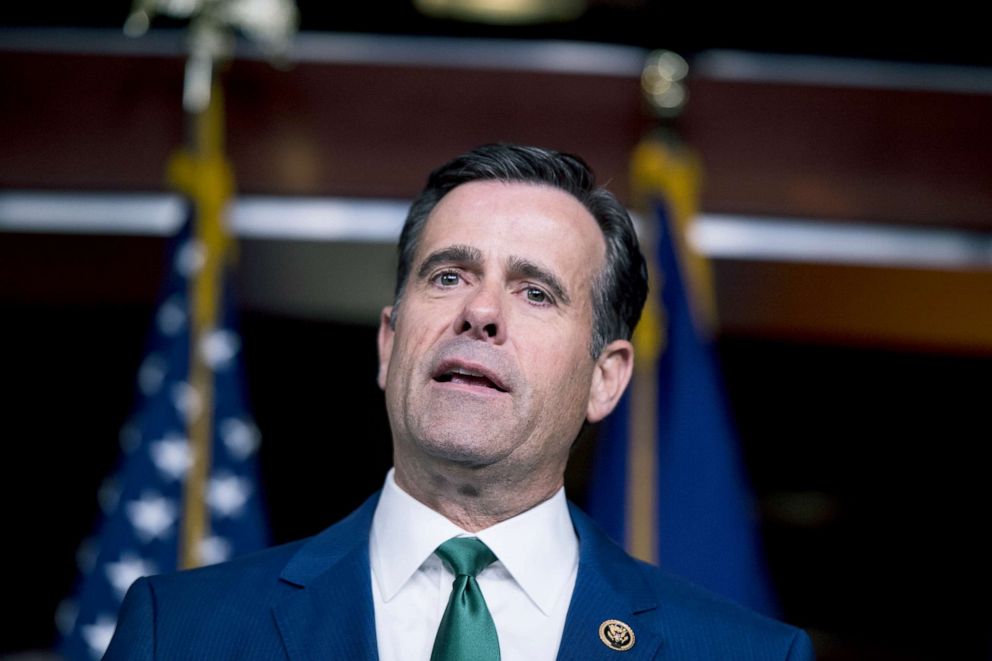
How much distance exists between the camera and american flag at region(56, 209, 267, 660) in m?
2.62

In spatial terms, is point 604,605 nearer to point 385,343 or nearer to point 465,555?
point 465,555

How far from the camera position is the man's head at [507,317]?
1.45 metres

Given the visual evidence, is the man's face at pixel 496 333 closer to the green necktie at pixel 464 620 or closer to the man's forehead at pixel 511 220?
the man's forehead at pixel 511 220

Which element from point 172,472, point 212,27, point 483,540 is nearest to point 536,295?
point 483,540

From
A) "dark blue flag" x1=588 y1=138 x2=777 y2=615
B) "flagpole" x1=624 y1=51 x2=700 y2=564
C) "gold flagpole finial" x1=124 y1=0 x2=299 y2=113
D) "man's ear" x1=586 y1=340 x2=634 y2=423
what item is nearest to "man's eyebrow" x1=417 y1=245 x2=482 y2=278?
"man's ear" x1=586 y1=340 x2=634 y2=423

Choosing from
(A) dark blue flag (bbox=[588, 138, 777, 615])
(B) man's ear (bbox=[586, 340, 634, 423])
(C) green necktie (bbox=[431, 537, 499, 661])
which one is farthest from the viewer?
(A) dark blue flag (bbox=[588, 138, 777, 615])

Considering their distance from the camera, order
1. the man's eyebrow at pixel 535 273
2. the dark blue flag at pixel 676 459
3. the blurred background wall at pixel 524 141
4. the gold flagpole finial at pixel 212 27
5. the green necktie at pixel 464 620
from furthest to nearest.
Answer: the blurred background wall at pixel 524 141 → the gold flagpole finial at pixel 212 27 → the dark blue flag at pixel 676 459 → the man's eyebrow at pixel 535 273 → the green necktie at pixel 464 620

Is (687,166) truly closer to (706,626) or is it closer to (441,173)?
(441,173)

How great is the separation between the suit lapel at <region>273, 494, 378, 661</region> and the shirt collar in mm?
27

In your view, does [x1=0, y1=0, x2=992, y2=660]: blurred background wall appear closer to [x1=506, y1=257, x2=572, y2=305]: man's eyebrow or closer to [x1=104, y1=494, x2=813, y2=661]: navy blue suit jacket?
[x1=506, y1=257, x2=572, y2=305]: man's eyebrow

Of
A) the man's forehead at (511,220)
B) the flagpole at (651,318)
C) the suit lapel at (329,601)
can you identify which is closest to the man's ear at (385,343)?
the man's forehead at (511,220)

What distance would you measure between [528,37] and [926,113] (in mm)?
1152

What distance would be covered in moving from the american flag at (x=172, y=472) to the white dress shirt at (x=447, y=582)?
4.15 ft

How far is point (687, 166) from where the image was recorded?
297 centimetres
